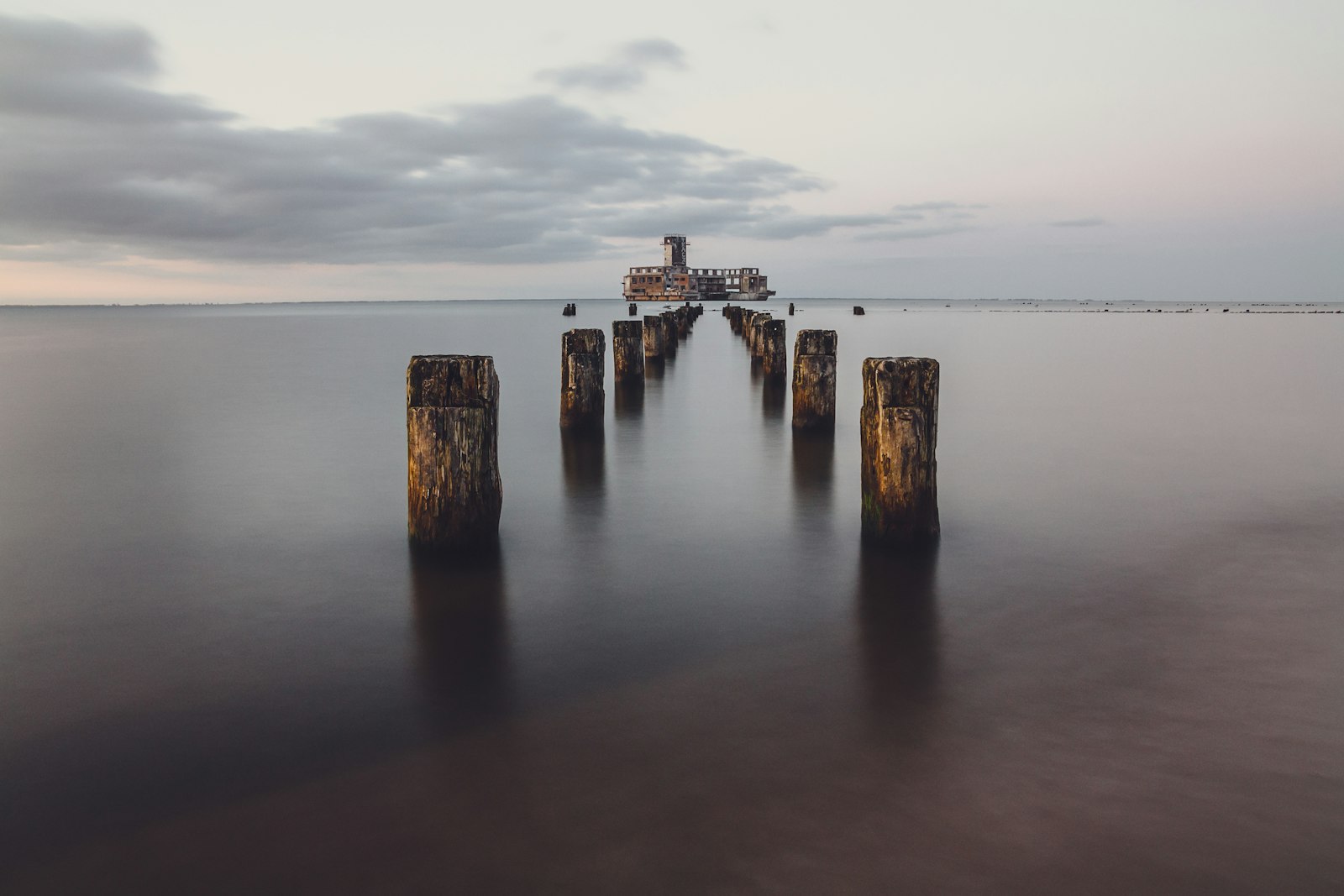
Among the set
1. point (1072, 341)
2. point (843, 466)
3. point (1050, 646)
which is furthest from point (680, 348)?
point (1050, 646)

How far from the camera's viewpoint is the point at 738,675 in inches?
170

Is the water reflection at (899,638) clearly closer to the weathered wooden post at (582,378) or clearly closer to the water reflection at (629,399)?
the weathered wooden post at (582,378)

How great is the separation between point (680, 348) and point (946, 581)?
28.4 metres

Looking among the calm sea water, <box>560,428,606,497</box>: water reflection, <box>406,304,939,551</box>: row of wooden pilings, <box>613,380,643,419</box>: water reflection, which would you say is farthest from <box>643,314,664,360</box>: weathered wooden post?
<box>406,304,939,551</box>: row of wooden pilings

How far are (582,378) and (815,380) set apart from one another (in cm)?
316

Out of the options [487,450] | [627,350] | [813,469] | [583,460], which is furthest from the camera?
[627,350]

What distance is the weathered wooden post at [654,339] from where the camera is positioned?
25672mm

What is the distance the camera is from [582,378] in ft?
39.7

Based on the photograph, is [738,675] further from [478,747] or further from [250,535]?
[250,535]

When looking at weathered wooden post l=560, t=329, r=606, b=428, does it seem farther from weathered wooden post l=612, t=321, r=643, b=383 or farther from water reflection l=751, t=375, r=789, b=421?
weathered wooden post l=612, t=321, r=643, b=383

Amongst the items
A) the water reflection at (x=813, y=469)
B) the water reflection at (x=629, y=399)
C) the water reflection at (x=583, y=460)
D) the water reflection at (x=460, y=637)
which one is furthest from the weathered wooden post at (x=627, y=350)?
the water reflection at (x=460, y=637)

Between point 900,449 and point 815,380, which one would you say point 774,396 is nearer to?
point 815,380

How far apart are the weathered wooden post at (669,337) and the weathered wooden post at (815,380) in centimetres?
1396

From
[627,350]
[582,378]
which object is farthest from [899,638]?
[627,350]
